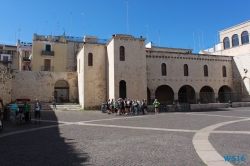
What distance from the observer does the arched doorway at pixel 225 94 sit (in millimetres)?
30922

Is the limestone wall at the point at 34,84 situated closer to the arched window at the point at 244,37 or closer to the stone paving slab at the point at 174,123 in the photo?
the stone paving slab at the point at 174,123

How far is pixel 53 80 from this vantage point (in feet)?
87.8

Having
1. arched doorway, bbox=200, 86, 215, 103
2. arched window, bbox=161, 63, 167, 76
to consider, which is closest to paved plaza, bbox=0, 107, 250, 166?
arched window, bbox=161, 63, 167, 76

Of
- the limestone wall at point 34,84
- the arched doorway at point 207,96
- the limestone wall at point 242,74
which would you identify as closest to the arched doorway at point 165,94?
the arched doorway at point 207,96

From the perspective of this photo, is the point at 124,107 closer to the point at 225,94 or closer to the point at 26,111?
the point at 26,111

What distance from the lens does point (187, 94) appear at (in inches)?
1244

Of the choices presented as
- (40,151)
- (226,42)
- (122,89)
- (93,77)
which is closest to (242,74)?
(226,42)

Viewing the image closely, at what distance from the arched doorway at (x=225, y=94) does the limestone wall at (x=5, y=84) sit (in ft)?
94.6

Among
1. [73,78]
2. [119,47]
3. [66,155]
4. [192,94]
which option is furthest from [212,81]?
[66,155]

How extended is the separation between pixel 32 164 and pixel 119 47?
18.6 meters

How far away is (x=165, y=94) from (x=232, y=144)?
22978 millimetres

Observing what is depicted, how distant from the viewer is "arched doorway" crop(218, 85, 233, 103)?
30.9 metres

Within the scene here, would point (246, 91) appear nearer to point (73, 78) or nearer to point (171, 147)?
point (73, 78)

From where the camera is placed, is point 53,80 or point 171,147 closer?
point 171,147
